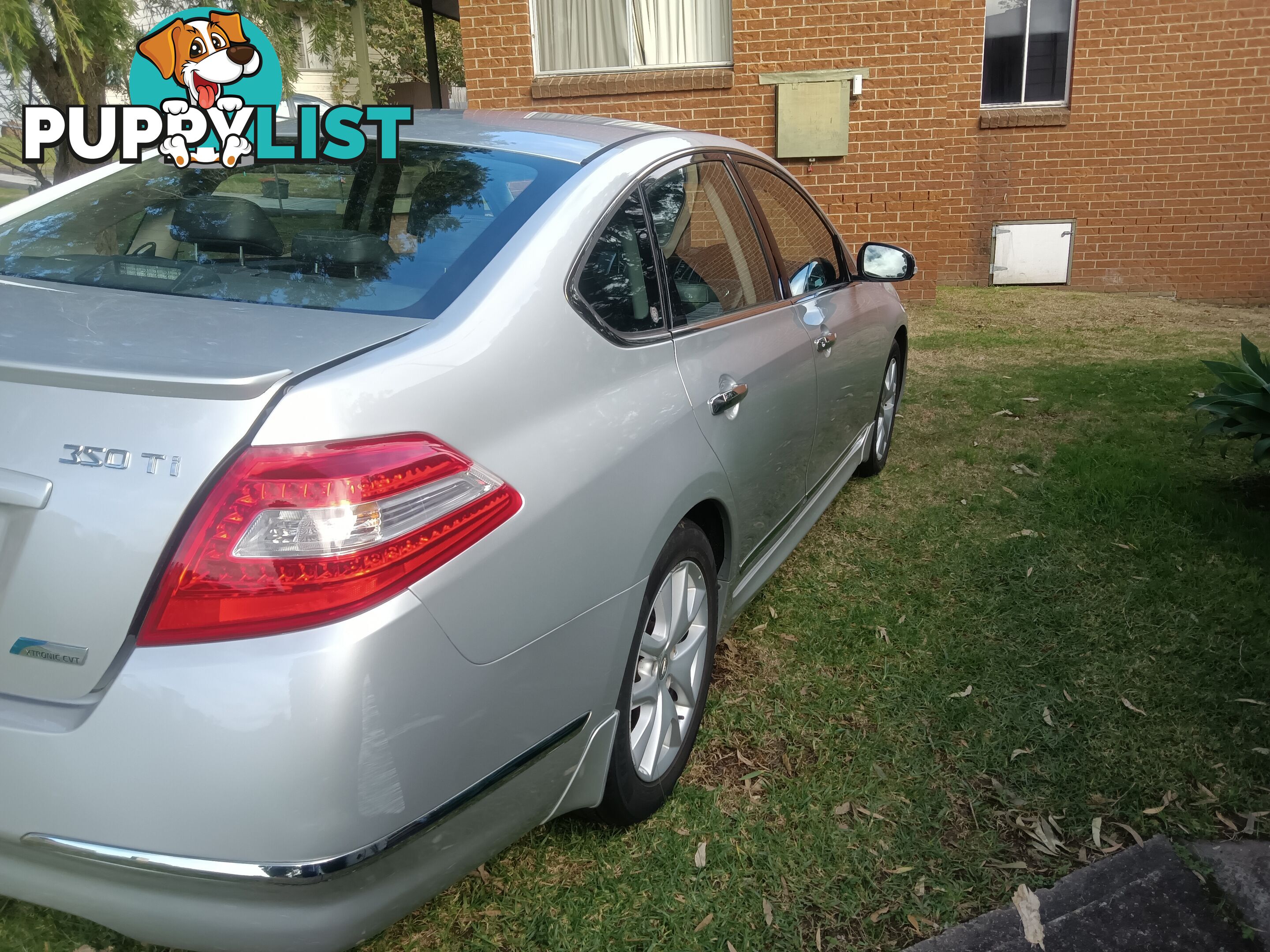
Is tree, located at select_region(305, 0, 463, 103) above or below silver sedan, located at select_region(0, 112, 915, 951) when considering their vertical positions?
above

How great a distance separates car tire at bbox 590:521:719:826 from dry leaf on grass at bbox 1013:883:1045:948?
871mm

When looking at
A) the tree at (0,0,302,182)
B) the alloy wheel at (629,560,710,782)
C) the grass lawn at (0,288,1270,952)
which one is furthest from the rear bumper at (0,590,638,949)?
the tree at (0,0,302,182)

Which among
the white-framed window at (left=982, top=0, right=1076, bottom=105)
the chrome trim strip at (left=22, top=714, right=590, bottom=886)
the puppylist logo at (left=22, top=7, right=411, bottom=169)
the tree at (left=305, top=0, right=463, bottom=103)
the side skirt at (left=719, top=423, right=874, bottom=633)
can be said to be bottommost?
the side skirt at (left=719, top=423, right=874, bottom=633)

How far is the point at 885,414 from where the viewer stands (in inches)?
Answer: 205

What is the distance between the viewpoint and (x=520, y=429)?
6.20 feet

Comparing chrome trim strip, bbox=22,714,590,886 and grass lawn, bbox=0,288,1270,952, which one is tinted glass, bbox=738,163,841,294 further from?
chrome trim strip, bbox=22,714,590,886

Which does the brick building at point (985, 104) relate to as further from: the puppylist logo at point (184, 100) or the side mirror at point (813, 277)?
the side mirror at point (813, 277)

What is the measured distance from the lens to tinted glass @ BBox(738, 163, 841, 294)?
3645 millimetres

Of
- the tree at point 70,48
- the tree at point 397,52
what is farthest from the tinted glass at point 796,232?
the tree at point 397,52

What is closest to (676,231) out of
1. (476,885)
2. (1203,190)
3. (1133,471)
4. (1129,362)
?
(476,885)

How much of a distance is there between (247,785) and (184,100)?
601 centimetres

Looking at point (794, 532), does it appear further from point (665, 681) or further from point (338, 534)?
point (338, 534)

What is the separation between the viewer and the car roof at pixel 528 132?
8.79ft

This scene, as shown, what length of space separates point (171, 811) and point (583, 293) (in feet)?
4.25
